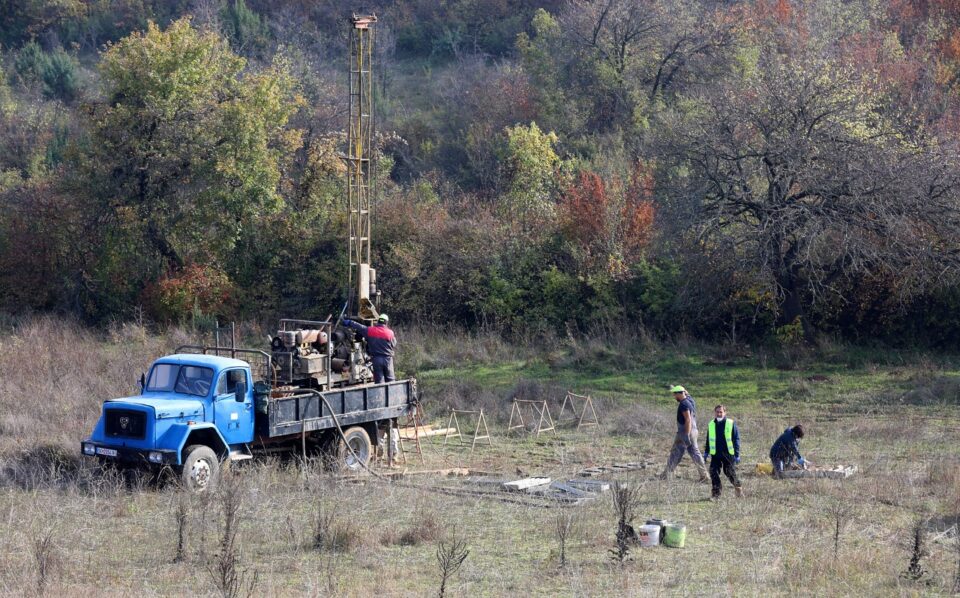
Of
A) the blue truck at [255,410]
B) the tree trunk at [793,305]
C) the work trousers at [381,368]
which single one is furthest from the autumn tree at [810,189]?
the blue truck at [255,410]

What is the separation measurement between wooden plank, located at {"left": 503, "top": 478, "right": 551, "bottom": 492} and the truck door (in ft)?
13.2

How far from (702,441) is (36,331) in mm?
19202

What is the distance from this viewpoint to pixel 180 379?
653 inches

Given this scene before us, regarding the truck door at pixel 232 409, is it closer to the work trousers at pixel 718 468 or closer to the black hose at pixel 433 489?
the black hose at pixel 433 489

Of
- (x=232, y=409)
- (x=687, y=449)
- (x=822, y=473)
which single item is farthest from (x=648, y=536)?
(x=232, y=409)

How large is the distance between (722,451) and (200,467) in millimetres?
7408

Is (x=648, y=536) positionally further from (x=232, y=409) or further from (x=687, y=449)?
(x=232, y=409)

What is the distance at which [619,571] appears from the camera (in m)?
11.0

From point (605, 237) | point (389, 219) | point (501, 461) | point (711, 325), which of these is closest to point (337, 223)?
point (389, 219)

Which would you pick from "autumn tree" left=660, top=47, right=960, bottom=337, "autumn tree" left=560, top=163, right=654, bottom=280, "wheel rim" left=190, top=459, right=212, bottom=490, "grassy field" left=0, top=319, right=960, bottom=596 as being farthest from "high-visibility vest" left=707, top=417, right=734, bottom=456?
→ "autumn tree" left=560, top=163, right=654, bottom=280

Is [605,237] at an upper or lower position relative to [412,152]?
lower

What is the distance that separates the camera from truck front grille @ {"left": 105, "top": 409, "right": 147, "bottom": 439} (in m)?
15.5

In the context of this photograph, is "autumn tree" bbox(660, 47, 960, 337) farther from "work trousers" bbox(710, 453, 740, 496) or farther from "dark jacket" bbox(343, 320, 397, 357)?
"work trousers" bbox(710, 453, 740, 496)

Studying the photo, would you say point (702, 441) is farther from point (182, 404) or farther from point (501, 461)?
point (182, 404)
